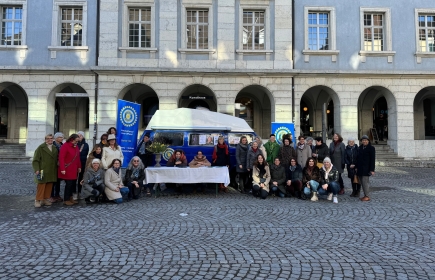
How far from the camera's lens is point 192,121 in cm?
1116

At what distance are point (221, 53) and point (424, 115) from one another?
53.9 feet

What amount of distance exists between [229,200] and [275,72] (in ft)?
36.9

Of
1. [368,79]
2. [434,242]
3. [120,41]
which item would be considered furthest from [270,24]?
[434,242]

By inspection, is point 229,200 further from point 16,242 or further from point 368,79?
point 368,79

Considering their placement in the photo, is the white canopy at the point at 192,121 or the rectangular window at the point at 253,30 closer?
the white canopy at the point at 192,121

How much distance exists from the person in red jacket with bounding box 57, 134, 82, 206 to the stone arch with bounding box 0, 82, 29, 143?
16.5 meters

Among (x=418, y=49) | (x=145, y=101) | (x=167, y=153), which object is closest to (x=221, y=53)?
(x=145, y=101)

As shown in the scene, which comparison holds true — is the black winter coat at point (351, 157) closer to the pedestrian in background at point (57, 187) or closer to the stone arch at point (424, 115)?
the pedestrian in background at point (57, 187)

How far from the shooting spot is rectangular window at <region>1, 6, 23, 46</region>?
18266mm

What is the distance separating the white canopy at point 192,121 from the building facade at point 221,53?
6688 millimetres

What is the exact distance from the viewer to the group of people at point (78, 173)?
7836mm

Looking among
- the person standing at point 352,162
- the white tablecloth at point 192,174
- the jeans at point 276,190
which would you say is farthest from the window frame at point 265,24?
the jeans at point 276,190

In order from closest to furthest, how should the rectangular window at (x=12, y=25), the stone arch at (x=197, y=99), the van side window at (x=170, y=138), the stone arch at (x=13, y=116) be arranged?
the van side window at (x=170, y=138)
the rectangular window at (x=12, y=25)
the stone arch at (x=197, y=99)
the stone arch at (x=13, y=116)

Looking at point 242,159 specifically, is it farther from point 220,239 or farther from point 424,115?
point 424,115
